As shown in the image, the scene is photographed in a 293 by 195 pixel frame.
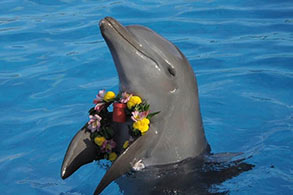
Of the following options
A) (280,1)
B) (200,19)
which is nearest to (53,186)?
(200,19)

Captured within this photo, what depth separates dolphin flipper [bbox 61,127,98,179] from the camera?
5.04 m

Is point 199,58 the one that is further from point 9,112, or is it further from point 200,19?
point 9,112

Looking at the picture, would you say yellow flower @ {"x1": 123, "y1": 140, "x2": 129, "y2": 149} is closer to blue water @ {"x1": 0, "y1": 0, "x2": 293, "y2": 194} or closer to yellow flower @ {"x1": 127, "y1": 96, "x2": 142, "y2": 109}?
yellow flower @ {"x1": 127, "y1": 96, "x2": 142, "y2": 109}

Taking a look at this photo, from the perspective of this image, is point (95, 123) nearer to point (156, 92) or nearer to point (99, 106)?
point (99, 106)

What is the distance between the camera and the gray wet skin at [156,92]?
4820mm

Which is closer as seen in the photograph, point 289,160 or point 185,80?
point 185,80

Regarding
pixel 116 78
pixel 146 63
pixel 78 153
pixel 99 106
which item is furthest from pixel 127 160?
pixel 116 78

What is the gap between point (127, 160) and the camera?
4.79 metres

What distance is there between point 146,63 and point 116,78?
13.1ft

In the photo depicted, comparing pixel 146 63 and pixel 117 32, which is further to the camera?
pixel 146 63

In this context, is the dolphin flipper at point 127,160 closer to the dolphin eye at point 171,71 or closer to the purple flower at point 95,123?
the purple flower at point 95,123

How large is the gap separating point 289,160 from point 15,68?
5153 millimetres

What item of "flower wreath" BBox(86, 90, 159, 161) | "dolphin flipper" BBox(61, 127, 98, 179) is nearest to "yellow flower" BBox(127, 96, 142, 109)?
Result: "flower wreath" BBox(86, 90, 159, 161)

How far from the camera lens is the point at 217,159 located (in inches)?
216
